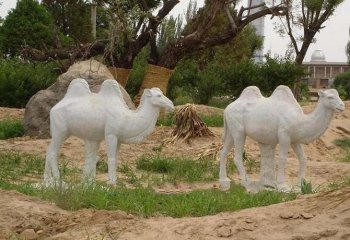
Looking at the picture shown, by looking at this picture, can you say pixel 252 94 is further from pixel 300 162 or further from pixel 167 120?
pixel 167 120

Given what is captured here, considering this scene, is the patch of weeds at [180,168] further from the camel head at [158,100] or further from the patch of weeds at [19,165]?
the patch of weeds at [19,165]

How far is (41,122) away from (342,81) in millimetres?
30716

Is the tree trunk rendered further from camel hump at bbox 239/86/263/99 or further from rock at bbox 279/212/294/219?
rock at bbox 279/212/294/219

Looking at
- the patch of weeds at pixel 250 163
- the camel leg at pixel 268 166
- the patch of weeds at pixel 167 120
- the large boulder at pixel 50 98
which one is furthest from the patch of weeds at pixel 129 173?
the patch of weeds at pixel 167 120

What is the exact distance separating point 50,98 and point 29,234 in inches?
306

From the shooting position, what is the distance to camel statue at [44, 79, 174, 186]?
24.3 ft

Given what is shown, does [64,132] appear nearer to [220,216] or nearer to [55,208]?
[55,208]

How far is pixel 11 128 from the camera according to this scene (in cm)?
1273

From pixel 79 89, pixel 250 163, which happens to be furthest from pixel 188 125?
pixel 79 89

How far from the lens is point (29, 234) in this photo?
5.09 metres

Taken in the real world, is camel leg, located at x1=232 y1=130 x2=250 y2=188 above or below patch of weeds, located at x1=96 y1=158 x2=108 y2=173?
above

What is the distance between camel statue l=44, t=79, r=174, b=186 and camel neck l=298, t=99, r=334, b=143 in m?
1.61

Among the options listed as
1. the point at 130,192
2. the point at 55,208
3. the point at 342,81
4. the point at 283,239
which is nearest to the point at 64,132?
the point at 130,192

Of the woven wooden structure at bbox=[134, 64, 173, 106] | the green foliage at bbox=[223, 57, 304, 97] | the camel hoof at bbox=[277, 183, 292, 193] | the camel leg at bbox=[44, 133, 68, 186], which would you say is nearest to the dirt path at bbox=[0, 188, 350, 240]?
the camel leg at bbox=[44, 133, 68, 186]
